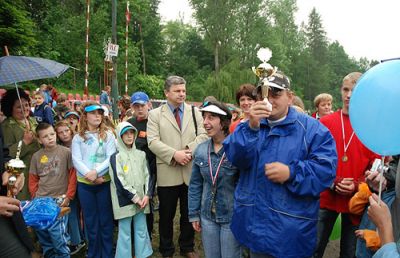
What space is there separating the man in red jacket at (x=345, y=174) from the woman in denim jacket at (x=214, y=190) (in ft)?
3.29

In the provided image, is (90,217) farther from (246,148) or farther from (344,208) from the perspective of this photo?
(344,208)

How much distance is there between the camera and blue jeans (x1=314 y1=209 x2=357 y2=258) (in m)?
3.41

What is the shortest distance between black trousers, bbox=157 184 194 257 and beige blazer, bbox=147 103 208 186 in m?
0.15

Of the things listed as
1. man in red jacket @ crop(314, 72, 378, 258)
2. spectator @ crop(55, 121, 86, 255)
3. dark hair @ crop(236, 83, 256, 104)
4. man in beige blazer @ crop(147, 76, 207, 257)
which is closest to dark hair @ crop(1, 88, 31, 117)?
spectator @ crop(55, 121, 86, 255)

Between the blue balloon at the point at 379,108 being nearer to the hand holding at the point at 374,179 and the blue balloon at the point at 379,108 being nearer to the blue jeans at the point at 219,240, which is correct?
the hand holding at the point at 374,179

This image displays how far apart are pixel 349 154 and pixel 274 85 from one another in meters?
1.43

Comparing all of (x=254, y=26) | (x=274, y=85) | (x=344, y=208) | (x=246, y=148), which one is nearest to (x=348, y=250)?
(x=344, y=208)

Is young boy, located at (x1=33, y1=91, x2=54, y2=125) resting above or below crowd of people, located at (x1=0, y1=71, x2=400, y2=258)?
above

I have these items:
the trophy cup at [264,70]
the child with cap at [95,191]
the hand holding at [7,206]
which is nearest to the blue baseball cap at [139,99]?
the child with cap at [95,191]

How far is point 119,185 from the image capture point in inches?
156

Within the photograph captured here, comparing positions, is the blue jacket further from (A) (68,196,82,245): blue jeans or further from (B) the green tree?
(B) the green tree

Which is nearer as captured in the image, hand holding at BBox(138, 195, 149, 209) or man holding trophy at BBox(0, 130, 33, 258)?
man holding trophy at BBox(0, 130, 33, 258)

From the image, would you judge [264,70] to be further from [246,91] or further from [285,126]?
[246,91]

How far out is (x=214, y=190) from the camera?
10.3ft
